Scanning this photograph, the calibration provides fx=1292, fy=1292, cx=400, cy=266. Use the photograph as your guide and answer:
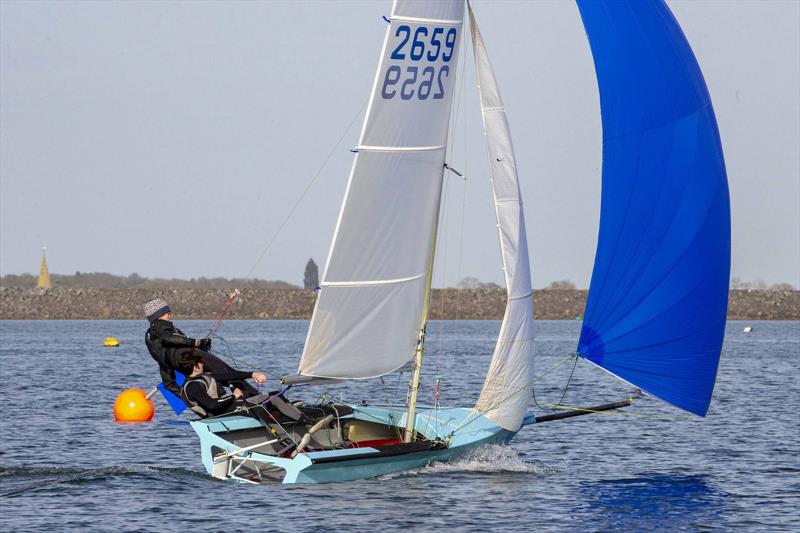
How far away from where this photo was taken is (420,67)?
664 inches

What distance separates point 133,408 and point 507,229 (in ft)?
20.2

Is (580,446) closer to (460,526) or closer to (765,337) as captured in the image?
(460,526)

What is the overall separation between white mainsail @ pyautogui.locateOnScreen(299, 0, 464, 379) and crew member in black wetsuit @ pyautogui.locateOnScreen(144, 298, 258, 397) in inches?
50.9

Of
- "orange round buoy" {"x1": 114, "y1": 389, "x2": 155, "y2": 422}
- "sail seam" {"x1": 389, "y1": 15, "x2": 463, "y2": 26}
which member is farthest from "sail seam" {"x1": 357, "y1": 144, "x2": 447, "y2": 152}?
"orange round buoy" {"x1": 114, "y1": 389, "x2": 155, "y2": 422}

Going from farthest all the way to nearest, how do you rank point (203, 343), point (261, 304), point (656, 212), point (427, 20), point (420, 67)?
point (261, 304) → point (656, 212) → point (203, 343) → point (420, 67) → point (427, 20)

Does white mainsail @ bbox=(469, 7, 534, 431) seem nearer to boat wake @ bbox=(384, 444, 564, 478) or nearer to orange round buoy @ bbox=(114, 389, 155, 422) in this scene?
boat wake @ bbox=(384, 444, 564, 478)

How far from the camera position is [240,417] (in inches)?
693

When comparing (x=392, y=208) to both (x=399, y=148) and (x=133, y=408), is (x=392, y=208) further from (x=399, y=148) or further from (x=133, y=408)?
(x=133, y=408)

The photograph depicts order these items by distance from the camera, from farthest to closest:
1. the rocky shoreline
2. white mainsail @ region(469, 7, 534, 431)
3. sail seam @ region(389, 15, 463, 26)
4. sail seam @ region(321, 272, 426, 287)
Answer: the rocky shoreline
white mainsail @ region(469, 7, 534, 431)
sail seam @ region(321, 272, 426, 287)
sail seam @ region(389, 15, 463, 26)

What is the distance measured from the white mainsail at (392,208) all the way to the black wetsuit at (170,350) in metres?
1.26

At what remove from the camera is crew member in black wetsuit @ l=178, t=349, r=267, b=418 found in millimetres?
17094

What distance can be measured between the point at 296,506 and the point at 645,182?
641 centimetres

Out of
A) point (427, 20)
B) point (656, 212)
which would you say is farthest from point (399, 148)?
point (656, 212)

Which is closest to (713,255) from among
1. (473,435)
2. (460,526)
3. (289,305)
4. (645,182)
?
(645,182)
